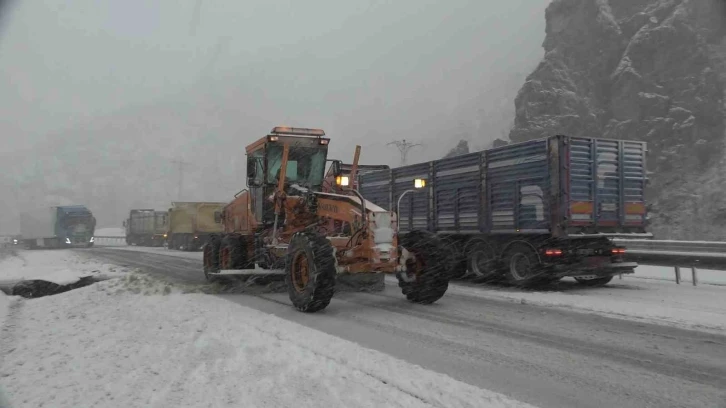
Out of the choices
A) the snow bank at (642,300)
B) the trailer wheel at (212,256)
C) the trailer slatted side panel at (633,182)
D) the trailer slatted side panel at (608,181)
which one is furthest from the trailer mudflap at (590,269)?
the trailer wheel at (212,256)

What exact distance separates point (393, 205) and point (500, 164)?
4.23 m

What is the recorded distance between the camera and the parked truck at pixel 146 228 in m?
40.6

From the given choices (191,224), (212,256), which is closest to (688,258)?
(212,256)

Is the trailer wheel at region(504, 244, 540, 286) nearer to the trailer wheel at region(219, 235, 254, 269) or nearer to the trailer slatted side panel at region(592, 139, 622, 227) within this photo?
the trailer slatted side panel at region(592, 139, 622, 227)

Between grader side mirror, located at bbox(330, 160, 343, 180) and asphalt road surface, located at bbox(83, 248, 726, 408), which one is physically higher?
grader side mirror, located at bbox(330, 160, 343, 180)

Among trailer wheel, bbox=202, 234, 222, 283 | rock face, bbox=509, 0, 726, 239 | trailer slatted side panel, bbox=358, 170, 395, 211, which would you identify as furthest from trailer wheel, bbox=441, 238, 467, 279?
rock face, bbox=509, 0, 726, 239

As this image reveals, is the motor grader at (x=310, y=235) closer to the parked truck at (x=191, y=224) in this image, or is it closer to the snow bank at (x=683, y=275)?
the snow bank at (x=683, y=275)

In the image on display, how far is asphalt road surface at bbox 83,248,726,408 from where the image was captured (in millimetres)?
4648

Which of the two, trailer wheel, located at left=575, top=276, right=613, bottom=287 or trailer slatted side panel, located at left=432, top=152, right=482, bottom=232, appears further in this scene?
trailer slatted side panel, located at left=432, top=152, right=482, bottom=232

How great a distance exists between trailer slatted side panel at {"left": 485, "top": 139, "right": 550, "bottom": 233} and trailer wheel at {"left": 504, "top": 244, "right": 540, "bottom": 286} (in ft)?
1.42

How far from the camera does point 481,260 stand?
1304 centimetres

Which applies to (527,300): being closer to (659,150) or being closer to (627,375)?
(627,375)

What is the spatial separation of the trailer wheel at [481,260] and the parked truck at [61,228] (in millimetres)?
35443

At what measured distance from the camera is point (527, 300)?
9.87 m
